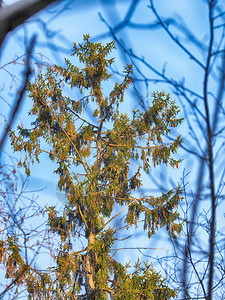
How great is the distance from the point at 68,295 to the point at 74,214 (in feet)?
7.95

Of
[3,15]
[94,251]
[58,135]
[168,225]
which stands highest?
[58,135]

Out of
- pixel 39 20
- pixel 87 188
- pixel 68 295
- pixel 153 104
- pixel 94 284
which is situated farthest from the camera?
pixel 153 104

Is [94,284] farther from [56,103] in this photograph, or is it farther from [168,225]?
[56,103]

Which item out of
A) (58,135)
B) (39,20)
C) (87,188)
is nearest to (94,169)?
(87,188)

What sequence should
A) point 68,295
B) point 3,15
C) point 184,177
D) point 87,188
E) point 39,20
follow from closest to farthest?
1. point 3,15
2. point 39,20
3. point 184,177
4. point 68,295
5. point 87,188

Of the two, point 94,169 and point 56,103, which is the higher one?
point 56,103

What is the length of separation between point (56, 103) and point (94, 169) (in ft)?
8.15

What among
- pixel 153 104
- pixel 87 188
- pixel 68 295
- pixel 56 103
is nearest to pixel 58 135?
pixel 56 103

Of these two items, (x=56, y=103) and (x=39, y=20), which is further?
(x=56, y=103)

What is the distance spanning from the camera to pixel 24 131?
1208cm

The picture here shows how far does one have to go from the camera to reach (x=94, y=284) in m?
9.80

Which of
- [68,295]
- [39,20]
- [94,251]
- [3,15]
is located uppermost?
[94,251]

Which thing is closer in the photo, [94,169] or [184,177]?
[184,177]

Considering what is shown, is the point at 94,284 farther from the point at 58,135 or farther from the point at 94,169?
the point at 58,135
